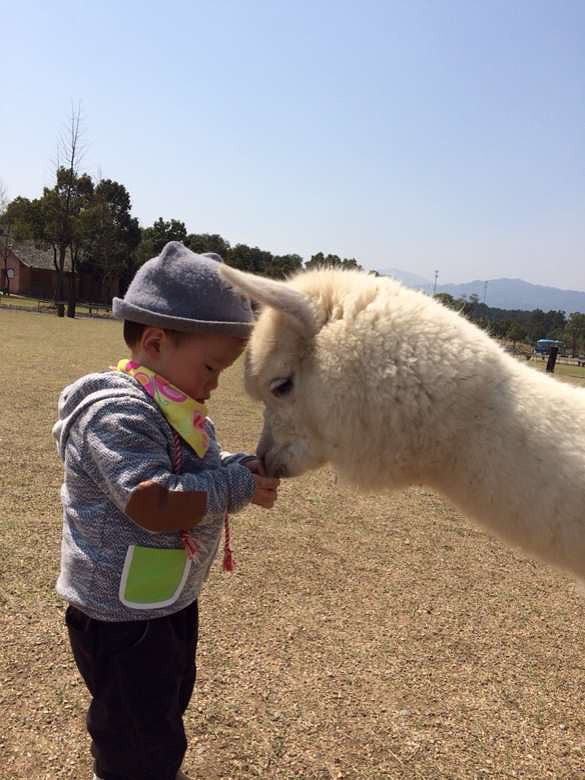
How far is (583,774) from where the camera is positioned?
2.59m

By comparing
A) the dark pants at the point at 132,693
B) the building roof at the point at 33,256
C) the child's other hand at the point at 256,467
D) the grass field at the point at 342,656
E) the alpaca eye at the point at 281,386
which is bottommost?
the grass field at the point at 342,656

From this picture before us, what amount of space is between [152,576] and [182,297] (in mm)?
813

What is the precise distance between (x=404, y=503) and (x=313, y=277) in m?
4.44

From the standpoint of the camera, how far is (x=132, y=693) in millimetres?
1707

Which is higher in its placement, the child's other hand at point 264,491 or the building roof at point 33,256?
→ the building roof at point 33,256

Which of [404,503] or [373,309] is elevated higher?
[373,309]

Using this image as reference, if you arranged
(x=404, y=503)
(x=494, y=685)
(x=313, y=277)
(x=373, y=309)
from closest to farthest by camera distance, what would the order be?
(x=373, y=309), (x=313, y=277), (x=494, y=685), (x=404, y=503)

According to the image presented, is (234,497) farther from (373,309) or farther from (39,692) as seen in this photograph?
(39,692)

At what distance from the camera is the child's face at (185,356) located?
1.80m

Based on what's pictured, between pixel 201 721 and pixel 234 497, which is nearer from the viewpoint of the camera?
pixel 234 497

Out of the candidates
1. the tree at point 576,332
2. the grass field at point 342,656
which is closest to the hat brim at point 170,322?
the grass field at point 342,656

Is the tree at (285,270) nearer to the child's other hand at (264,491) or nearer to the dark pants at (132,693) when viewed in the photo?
the child's other hand at (264,491)

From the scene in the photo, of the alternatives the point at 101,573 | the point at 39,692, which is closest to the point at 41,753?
the point at 39,692

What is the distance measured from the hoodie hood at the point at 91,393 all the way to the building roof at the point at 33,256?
53.3 meters
